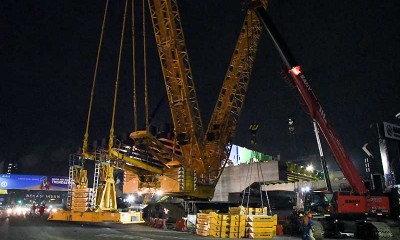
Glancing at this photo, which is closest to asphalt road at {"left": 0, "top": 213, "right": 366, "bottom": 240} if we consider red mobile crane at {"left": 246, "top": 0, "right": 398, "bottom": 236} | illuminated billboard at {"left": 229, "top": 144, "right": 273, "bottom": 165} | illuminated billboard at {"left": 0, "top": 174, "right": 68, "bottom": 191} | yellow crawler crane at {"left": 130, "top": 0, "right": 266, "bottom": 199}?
red mobile crane at {"left": 246, "top": 0, "right": 398, "bottom": 236}

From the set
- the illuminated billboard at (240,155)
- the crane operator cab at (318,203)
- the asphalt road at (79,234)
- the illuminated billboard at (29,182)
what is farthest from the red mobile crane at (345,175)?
the illuminated billboard at (29,182)

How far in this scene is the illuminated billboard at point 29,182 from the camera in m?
82.7

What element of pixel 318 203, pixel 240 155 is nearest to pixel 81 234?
pixel 318 203

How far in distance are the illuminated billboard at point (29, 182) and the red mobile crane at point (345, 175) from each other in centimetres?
7642

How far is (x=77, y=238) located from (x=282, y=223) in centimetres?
1366

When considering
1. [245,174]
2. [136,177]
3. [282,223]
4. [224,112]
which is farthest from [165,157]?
[245,174]

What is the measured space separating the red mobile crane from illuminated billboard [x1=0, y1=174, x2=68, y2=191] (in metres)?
76.4

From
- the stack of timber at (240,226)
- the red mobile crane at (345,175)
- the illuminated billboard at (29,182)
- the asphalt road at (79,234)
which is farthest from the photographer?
the illuminated billboard at (29,182)

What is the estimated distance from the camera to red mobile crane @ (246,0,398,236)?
18625mm

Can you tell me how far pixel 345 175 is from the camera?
757 inches

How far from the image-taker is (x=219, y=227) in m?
19.9

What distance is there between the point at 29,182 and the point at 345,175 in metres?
84.7

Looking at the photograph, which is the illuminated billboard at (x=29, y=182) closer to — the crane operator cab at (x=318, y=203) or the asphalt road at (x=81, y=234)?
the asphalt road at (x=81, y=234)

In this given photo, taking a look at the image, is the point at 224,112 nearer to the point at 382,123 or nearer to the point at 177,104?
the point at 177,104
